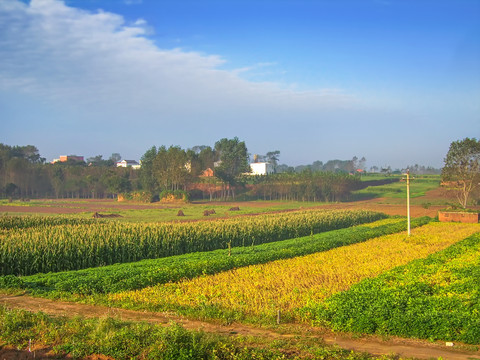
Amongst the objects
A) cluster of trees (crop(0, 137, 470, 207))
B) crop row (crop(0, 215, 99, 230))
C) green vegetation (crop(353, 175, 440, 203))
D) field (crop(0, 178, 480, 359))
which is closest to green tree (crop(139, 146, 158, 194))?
cluster of trees (crop(0, 137, 470, 207))

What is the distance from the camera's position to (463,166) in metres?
49.1

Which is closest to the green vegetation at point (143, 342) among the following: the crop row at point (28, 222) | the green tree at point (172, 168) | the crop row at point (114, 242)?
the crop row at point (114, 242)

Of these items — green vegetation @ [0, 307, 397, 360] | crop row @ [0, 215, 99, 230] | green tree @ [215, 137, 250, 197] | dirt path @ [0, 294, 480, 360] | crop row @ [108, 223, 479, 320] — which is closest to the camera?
green vegetation @ [0, 307, 397, 360]

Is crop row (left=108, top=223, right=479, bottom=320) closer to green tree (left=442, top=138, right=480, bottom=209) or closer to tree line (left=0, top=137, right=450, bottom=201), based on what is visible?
green tree (left=442, top=138, right=480, bottom=209)

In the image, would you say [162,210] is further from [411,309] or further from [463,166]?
[411,309]

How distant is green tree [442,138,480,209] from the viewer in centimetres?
4853

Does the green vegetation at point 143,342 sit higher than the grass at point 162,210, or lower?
higher

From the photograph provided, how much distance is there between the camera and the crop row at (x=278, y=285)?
12.8 metres

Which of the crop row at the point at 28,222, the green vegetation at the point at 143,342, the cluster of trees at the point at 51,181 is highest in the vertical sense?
the cluster of trees at the point at 51,181

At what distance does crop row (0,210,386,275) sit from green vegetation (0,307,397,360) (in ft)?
32.9

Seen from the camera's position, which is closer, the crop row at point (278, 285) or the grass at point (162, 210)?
the crop row at point (278, 285)

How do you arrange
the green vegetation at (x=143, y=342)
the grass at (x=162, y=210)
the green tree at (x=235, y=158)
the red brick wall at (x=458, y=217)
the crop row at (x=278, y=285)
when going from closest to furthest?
the green vegetation at (x=143, y=342), the crop row at (x=278, y=285), the red brick wall at (x=458, y=217), the grass at (x=162, y=210), the green tree at (x=235, y=158)

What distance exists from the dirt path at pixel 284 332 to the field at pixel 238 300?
0.03 m

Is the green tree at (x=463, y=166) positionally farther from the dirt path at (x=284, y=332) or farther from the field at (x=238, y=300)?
the dirt path at (x=284, y=332)
